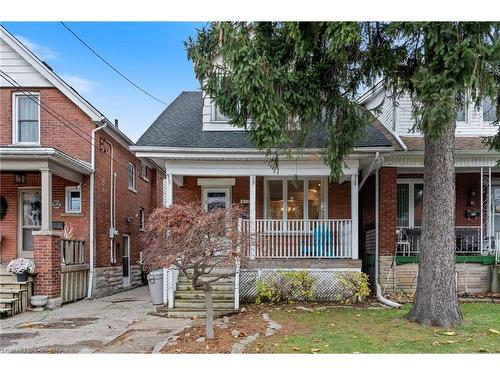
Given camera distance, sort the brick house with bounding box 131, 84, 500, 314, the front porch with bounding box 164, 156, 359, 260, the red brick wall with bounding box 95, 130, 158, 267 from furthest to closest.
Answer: the red brick wall with bounding box 95, 130, 158, 267, the front porch with bounding box 164, 156, 359, 260, the brick house with bounding box 131, 84, 500, 314

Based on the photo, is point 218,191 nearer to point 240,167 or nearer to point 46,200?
point 240,167

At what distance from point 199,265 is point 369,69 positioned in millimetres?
4637

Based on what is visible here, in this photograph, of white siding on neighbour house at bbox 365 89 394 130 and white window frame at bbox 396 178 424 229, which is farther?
white window frame at bbox 396 178 424 229

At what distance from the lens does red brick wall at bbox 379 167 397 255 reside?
11.1 meters

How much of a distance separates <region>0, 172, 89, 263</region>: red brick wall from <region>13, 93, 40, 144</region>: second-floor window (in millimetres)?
→ 1050

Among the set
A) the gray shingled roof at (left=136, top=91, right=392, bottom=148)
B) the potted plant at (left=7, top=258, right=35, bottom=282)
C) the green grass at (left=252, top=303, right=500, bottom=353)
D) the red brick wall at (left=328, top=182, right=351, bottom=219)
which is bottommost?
the green grass at (left=252, top=303, right=500, bottom=353)

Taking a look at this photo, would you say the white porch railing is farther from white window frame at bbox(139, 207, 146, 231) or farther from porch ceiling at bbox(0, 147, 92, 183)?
white window frame at bbox(139, 207, 146, 231)

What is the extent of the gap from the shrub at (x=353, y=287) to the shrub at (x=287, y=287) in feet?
2.24

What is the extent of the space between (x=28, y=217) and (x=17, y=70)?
4.08 meters

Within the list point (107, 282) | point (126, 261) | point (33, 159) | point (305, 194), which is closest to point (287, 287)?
point (305, 194)

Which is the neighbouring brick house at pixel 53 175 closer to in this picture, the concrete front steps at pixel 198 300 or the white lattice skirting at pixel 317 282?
A: the concrete front steps at pixel 198 300

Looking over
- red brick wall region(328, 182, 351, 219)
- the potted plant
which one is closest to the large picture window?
red brick wall region(328, 182, 351, 219)

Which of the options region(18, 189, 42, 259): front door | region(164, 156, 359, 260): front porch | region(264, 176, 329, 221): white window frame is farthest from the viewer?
region(18, 189, 42, 259): front door

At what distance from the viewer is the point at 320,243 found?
35.2 ft
